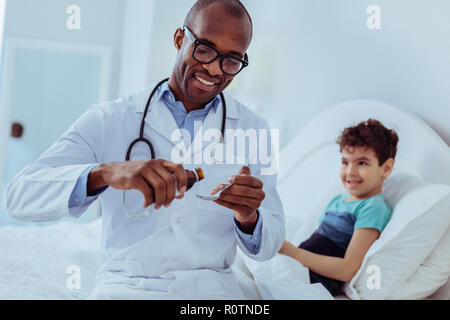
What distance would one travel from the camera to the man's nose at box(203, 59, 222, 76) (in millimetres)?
792

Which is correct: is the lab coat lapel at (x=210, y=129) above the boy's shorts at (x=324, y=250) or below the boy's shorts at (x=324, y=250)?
above

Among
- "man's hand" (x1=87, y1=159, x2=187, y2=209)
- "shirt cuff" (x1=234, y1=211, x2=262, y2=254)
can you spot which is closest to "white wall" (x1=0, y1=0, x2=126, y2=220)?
"man's hand" (x1=87, y1=159, x2=187, y2=209)

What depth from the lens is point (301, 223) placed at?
1.27 metres

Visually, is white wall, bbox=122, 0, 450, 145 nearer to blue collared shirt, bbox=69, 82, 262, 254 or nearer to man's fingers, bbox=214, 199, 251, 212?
blue collared shirt, bbox=69, 82, 262, 254

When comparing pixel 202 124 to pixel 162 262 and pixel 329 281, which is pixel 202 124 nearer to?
pixel 162 262

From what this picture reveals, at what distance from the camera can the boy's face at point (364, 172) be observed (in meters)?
1.10

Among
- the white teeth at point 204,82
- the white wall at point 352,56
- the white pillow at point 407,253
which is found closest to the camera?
the white teeth at point 204,82

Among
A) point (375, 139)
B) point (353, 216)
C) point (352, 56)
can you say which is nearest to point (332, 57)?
point (352, 56)

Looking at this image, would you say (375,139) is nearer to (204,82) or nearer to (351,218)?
(351,218)

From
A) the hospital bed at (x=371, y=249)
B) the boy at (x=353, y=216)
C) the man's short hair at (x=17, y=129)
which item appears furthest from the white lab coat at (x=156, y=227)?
the man's short hair at (x=17, y=129)

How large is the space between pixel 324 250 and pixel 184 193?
50 cm

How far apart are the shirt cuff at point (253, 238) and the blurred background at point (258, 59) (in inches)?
19.3

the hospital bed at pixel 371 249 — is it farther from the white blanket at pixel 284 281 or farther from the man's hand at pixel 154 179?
the man's hand at pixel 154 179
